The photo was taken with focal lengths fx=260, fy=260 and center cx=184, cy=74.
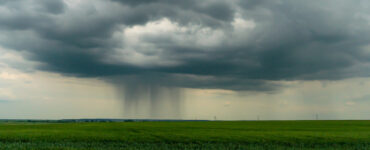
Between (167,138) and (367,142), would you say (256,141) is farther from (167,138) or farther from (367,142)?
(367,142)

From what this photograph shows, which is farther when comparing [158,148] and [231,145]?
[231,145]

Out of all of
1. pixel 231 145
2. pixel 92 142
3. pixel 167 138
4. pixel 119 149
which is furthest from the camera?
pixel 167 138

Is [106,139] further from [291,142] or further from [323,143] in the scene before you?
[323,143]

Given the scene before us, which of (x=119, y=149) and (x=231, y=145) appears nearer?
(x=119, y=149)

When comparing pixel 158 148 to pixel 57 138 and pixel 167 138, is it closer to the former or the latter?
pixel 167 138

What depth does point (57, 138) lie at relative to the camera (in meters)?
43.8

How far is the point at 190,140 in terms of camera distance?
42219 millimetres

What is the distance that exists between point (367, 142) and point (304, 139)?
9241 millimetres

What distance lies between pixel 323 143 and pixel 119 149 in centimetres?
3067

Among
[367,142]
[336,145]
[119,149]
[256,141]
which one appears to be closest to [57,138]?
[119,149]

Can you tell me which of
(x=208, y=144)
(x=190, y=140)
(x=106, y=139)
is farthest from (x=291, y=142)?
(x=106, y=139)

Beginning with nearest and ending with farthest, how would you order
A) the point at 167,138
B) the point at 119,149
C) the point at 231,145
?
the point at 119,149
the point at 231,145
the point at 167,138

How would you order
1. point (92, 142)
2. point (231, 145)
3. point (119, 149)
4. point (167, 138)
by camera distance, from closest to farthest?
point (119, 149)
point (231, 145)
point (92, 142)
point (167, 138)

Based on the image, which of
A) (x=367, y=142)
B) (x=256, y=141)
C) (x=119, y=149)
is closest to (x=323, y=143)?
(x=367, y=142)
